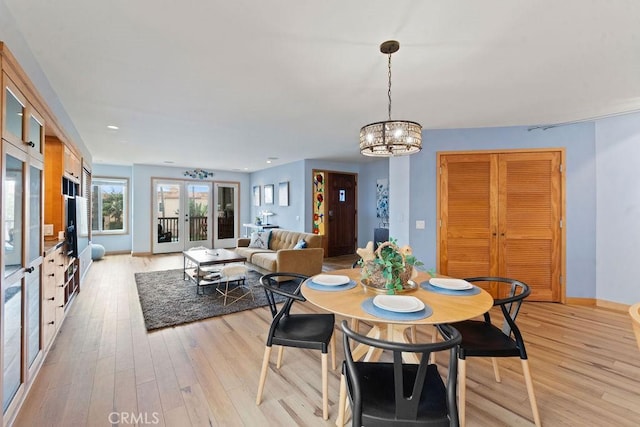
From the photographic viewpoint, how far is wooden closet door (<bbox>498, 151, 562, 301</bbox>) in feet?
12.0

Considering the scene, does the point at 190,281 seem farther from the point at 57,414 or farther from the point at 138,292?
the point at 57,414

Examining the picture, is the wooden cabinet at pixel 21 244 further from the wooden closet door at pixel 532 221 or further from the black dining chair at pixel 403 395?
the wooden closet door at pixel 532 221

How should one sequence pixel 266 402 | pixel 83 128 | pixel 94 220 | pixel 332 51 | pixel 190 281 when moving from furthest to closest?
pixel 94 220 < pixel 190 281 < pixel 83 128 < pixel 332 51 < pixel 266 402

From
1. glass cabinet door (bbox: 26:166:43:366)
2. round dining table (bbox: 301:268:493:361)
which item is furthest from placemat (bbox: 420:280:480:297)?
glass cabinet door (bbox: 26:166:43:366)

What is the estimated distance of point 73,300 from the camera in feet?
12.1

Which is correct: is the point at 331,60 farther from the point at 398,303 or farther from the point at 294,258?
the point at 294,258

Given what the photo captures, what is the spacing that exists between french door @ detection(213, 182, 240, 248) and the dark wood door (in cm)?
334

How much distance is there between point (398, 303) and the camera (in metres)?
1.56

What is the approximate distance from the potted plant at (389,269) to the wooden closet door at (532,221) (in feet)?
8.52

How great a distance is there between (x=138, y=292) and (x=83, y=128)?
2.45 m

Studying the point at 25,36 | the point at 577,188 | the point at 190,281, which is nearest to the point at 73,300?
the point at 190,281

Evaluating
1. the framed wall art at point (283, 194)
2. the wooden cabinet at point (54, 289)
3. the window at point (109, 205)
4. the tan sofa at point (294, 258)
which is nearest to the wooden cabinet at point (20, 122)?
the wooden cabinet at point (54, 289)

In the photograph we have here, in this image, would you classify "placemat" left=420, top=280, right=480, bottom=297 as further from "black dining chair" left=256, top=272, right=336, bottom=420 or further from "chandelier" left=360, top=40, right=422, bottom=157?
"chandelier" left=360, top=40, right=422, bottom=157

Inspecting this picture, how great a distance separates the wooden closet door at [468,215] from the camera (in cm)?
373
